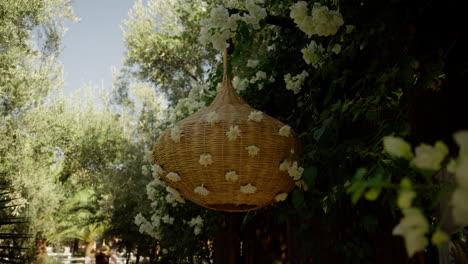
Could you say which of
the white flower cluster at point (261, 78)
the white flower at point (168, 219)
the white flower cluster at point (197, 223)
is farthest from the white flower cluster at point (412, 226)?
the white flower at point (168, 219)

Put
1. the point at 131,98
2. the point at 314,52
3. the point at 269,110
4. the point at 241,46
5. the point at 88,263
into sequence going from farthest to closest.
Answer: the point at 88,263, the point at 131,98, the point at 269,110, the point at 314,52, the point at 241,46

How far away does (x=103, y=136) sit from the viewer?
12852 mm

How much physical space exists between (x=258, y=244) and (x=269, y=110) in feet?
5.08

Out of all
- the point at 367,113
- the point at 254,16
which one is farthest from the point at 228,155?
the point at 254,16

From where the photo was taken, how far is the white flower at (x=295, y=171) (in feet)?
4.06

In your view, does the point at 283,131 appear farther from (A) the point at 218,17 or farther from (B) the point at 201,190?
(A) the point at 218,17

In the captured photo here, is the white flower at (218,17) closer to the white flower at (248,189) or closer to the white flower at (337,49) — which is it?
the white flower at (337,49)

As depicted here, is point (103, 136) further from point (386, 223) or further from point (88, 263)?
point (386, 223)

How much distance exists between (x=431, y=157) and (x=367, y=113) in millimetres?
983

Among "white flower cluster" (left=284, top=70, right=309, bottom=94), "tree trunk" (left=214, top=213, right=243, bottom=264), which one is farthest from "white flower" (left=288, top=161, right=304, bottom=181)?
"tree trunk" (left=214, top=213, right=243, bottom=264)

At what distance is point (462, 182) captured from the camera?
25 cm

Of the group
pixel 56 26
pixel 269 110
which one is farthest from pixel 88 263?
pixel 269 110

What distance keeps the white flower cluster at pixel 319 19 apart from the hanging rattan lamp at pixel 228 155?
1.00 feet

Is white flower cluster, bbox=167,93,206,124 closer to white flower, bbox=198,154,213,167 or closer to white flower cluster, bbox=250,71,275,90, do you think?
white flower cluster, bbox=250,71,275,90
